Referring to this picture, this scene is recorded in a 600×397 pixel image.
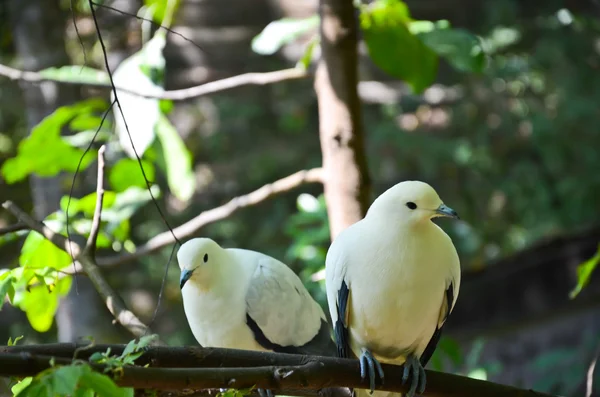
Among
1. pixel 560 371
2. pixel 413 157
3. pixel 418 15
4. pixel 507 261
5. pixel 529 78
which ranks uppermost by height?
pixel 418 15

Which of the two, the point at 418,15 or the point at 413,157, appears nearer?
the point at 418,15

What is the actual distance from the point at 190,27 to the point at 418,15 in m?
1.12

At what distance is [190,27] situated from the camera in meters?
3.72

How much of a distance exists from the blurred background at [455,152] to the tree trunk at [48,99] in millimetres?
230

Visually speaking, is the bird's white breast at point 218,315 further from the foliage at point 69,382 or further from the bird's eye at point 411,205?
the foliage at point 69,382

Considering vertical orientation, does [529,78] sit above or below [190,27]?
below

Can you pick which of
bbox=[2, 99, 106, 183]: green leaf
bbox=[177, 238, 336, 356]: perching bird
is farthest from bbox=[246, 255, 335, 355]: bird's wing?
bbox=[2, 99, 106, 183]: green leaf

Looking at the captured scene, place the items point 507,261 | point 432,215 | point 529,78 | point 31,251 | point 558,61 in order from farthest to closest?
1. point 529,78
2. point 558,61
3. point 507,261
4. point 31,251
5. point 432,215

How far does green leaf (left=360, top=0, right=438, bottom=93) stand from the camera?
6.55 ft

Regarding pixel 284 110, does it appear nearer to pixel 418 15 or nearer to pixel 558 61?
pixel 418 15

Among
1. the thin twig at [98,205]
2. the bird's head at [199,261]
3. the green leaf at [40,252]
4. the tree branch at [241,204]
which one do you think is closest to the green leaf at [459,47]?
the tree branch at [241,204]

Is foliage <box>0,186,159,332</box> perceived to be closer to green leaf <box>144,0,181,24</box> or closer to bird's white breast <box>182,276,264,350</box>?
bird's white breast <box>182,276,264,350</box>

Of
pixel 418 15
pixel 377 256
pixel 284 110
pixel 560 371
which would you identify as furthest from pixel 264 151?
pixel 377 256

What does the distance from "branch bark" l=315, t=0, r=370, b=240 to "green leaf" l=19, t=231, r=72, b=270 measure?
2.31 ft
